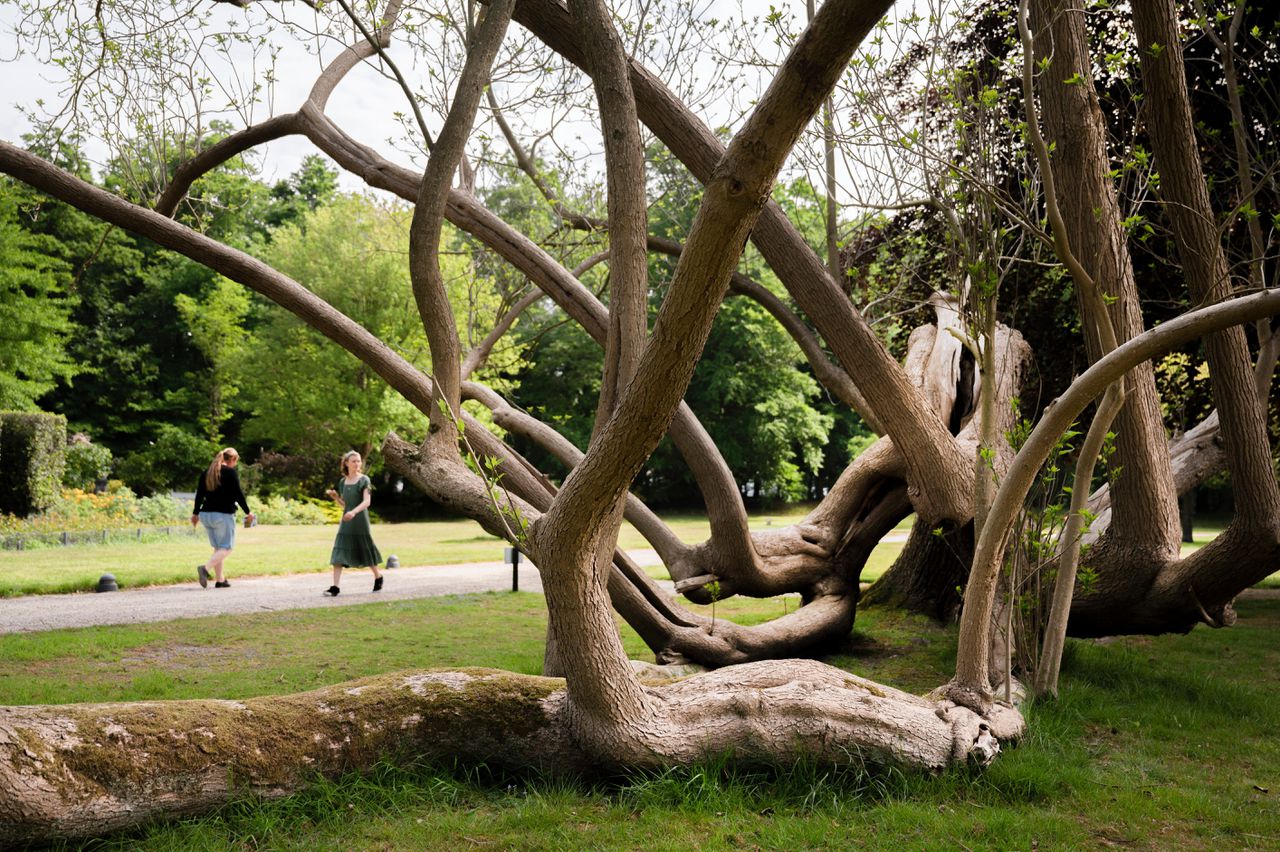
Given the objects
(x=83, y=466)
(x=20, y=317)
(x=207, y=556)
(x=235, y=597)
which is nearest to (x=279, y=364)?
(x=83, y=466)

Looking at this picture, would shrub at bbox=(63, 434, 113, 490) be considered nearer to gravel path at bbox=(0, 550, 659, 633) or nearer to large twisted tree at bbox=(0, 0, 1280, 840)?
gravel path at bbox=(0, 550, 659, 633)

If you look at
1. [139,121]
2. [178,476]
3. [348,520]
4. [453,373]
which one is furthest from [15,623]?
[178,476]

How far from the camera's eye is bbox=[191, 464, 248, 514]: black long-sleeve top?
12227 mm

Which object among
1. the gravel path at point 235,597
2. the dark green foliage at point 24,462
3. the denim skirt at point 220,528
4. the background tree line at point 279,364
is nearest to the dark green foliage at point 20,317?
the background tree line at point 279,364

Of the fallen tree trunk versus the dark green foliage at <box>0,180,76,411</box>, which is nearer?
the fallen tree trunk

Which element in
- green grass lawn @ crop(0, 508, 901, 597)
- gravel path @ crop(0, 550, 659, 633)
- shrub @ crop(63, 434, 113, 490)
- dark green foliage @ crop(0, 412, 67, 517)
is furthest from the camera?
shrub @ crop(63, 434, 113, 490)

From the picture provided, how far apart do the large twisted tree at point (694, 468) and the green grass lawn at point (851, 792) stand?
143mm

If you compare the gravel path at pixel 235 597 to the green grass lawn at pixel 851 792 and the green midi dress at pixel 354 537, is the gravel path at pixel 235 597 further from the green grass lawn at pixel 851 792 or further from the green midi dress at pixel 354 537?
the green grass lawn at pixel 851 792

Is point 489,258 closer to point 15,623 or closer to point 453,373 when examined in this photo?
point 453,373

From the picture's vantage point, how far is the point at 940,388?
8469 mm

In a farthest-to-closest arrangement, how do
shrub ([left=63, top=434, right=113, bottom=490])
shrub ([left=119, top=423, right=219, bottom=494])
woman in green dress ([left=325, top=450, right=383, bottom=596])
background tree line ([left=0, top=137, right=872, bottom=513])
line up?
shrub ([left=119, top=423, right=219, bottom=494])
background tree line ([left=0, top=137, right=872, bottom=513])
shrub ([left=63, top=434, right=113, bottom=490])
woman in green dress ([left=325, top=450, right=383, bottom=596])

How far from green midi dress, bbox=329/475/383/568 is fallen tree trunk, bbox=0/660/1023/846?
818 cm

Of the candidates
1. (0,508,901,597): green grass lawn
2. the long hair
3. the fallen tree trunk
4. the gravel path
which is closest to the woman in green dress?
the gravel path

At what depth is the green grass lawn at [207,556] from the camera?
12.0 m
